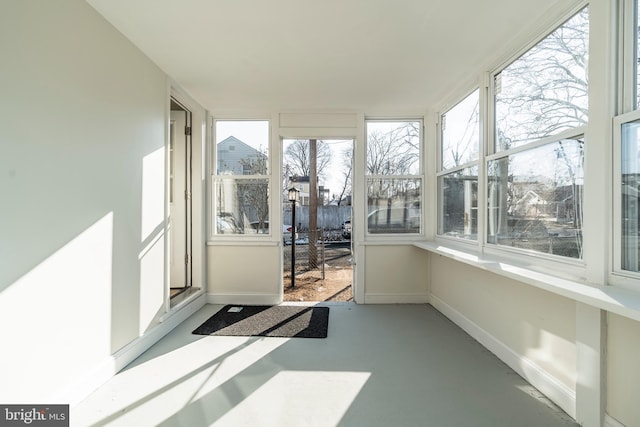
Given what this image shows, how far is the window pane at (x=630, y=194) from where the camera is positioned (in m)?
1.32

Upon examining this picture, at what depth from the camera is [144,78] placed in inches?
90.2

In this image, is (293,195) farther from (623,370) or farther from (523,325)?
(623,370)

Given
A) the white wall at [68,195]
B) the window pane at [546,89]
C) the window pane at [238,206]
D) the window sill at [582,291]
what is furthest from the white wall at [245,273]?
the window pane at [546,89]

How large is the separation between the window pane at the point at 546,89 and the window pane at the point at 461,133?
31cm

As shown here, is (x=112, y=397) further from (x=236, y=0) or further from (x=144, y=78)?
(x=236, y=0)

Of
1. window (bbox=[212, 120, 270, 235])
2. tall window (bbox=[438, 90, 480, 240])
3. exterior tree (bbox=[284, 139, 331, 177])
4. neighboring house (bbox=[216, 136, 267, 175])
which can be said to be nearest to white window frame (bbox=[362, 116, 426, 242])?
tall window (bbox=[438, 90, 480, 240])

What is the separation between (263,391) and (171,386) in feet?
2.13

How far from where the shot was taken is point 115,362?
195cm

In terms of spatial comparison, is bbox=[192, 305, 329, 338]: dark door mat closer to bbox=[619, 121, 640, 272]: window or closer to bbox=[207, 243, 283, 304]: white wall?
bbox=[207, 243, 283, 304]: white wall

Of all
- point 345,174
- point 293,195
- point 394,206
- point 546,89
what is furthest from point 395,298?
point 345,174

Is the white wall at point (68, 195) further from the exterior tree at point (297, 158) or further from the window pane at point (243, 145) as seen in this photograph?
the exterior tree at point (297, 158)

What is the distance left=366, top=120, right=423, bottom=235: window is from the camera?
359 centimetres

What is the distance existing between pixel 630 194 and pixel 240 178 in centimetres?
348

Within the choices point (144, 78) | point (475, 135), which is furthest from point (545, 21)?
point (144, 78)
